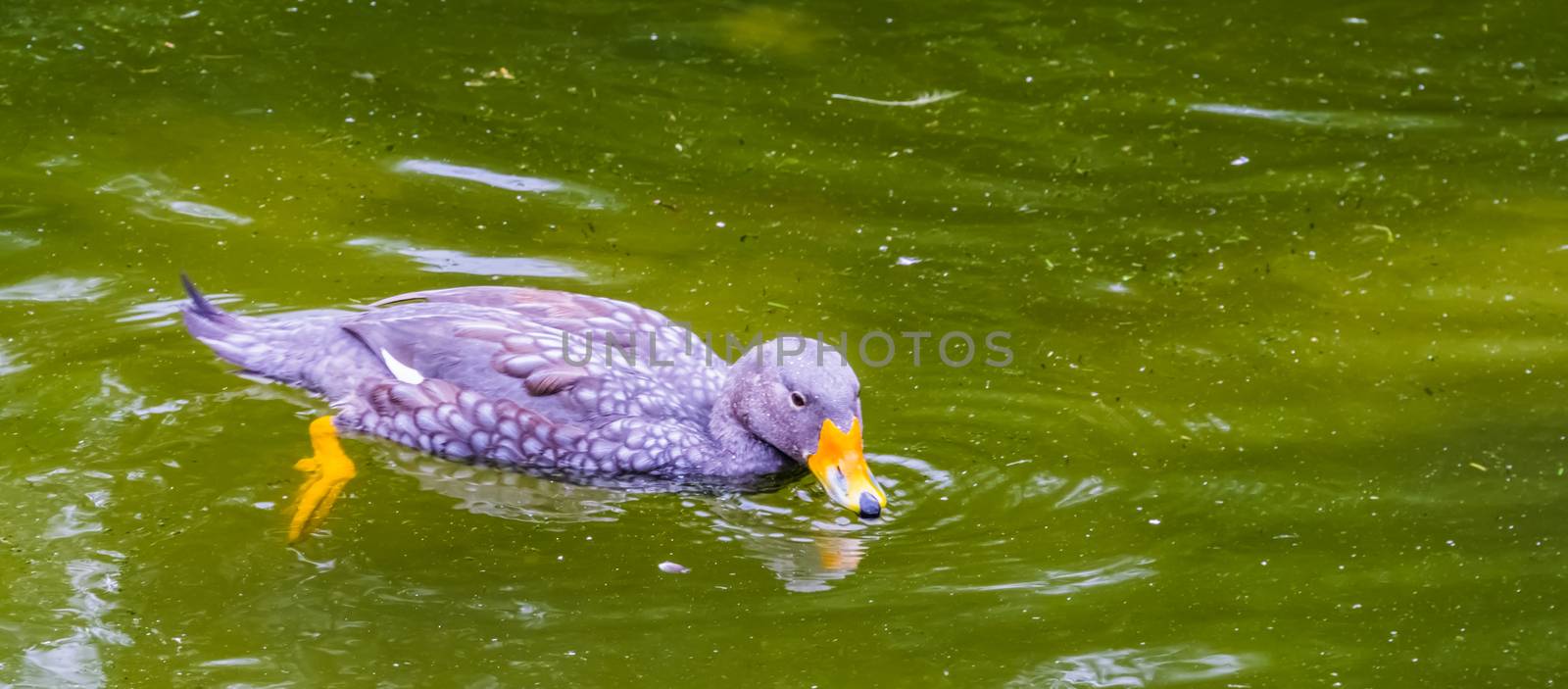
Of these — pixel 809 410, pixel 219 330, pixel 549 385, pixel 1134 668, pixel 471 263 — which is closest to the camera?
pixel 1134 668

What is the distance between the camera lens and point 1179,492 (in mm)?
5234

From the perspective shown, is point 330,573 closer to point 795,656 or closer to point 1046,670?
point 795,656

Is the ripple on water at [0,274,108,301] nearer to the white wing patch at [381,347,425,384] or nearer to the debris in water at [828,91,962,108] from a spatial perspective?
the white wing patch at [381,347,425,384]

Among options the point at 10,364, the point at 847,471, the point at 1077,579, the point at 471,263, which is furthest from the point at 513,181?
the point at 1077,579

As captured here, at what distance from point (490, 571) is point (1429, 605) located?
2635 millimetres

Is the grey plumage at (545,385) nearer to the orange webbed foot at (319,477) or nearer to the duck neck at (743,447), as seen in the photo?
the duck neck at (743,447)

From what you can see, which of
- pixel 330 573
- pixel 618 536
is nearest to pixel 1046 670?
pixel 618 536

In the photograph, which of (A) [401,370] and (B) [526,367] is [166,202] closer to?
(A) [401,370]

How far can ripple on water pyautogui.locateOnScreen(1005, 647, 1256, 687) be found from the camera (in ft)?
14.3

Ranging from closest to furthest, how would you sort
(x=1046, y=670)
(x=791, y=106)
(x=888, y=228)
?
(x=1046, y=670), (x=888, y=228), (x=791, y=106)

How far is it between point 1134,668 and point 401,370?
103 inches

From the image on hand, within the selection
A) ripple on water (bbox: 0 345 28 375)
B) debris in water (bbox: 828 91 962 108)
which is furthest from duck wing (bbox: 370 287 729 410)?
debris in water (bbox: 828 91 962 108)

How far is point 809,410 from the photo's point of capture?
5.27m

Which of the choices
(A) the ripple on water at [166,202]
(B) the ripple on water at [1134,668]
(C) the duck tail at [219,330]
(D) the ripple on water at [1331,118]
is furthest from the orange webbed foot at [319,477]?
(D) the ripple on water at [1331,118]
